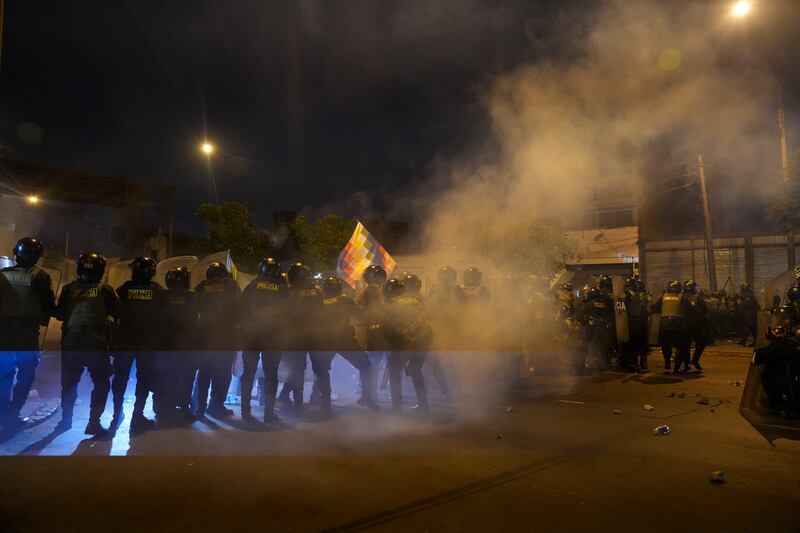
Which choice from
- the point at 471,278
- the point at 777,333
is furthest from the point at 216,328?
the point at 777,333

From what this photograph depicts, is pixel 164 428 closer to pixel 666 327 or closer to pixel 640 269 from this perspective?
pixel 666 327

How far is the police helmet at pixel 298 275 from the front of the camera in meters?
6.61

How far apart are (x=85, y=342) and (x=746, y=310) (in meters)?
16.7

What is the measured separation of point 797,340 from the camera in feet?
17.9

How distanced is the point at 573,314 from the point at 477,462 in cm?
625

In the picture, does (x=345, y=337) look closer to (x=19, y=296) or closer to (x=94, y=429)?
(x=94, y=429)

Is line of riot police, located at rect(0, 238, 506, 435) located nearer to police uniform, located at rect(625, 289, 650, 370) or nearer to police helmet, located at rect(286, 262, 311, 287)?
police helmet, located at rect(286, 262, 311, 287)

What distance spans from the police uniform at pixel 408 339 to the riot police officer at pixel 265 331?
131 cm

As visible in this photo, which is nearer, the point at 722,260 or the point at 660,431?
the point at 660,431

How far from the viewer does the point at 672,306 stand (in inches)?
373

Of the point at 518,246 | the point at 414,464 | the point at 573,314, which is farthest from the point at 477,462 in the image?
the point at 518,246

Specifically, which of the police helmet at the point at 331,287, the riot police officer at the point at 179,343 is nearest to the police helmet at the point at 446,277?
the police helmet at the point at 331,287

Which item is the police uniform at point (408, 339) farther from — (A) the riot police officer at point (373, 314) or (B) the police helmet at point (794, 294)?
(B) the police helmet at point (794, 294)

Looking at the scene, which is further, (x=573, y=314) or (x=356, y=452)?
(x=573, y=314)
